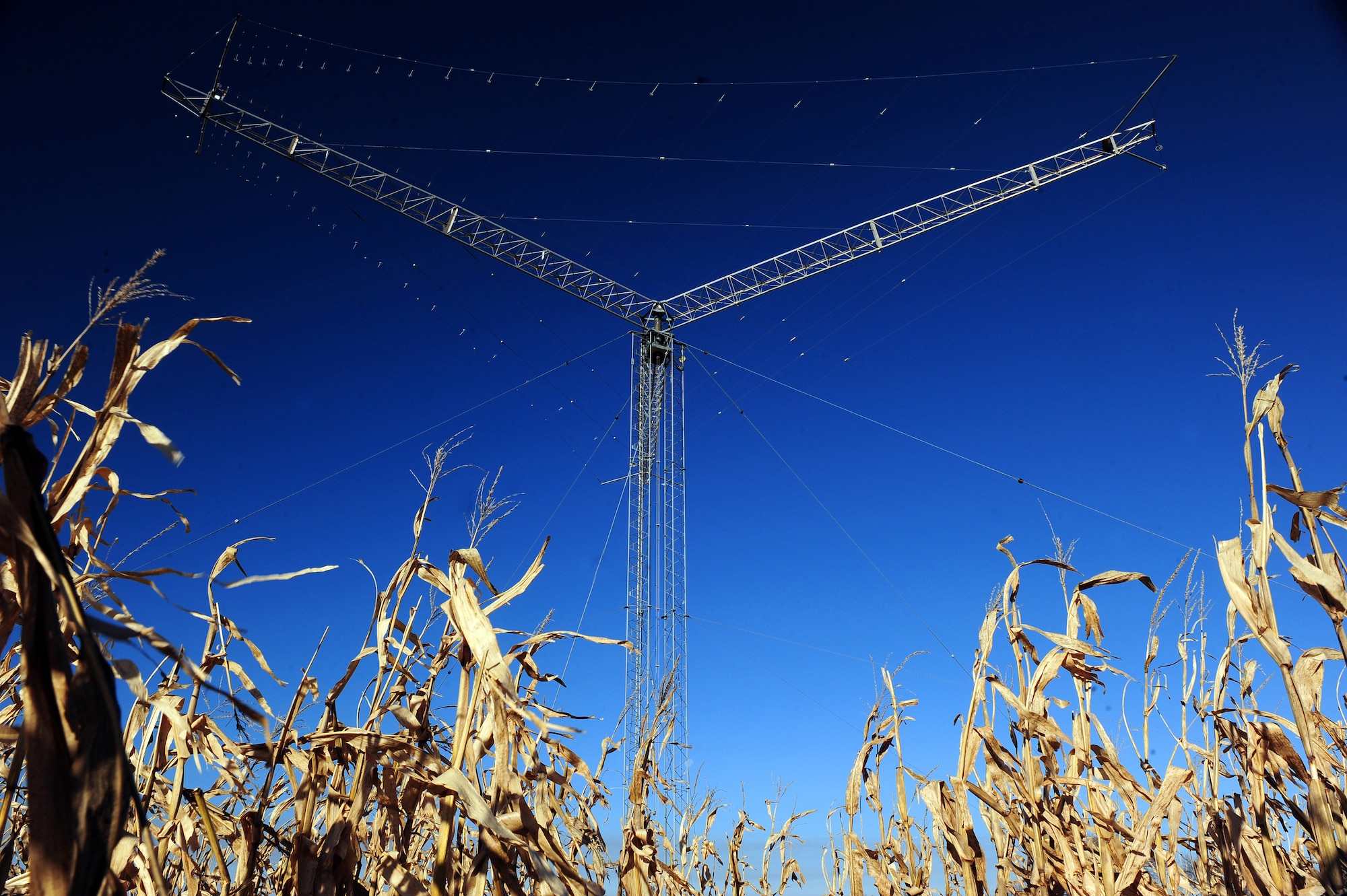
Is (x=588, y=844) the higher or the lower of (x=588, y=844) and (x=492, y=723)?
the lower

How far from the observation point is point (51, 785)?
1099 mm

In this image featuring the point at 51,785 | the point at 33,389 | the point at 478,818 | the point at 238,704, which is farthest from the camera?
the point at 478,818

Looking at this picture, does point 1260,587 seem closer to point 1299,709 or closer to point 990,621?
point 1299,709

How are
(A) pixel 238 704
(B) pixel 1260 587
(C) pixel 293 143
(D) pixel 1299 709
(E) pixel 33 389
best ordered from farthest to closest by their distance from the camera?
(C) pixel 293 143 < (B) pixel 1260 587 < (D) pixel 1299 709 < (E) pixel 33 389 < (A) pixel 238 704

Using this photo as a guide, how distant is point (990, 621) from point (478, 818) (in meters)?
2.85

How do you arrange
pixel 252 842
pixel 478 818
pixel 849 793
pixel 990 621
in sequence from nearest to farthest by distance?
pixel 478 818 → pixel 252 842 → pixel 990 621 → pixel 849 793

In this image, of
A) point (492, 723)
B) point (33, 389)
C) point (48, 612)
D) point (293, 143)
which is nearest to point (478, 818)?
point (492, 723)

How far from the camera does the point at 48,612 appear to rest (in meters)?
1.18

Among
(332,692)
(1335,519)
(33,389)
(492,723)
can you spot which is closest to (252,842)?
(332,692)

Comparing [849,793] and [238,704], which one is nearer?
[238,704]

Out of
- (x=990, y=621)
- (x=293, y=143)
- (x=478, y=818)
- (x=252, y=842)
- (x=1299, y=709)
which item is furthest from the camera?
(x=293, y=143)

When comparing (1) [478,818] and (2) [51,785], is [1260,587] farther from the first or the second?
(2) [51,785]

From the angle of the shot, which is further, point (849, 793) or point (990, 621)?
point (849, 793)

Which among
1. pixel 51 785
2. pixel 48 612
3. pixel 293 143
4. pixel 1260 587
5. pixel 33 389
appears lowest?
pixel 51 785
